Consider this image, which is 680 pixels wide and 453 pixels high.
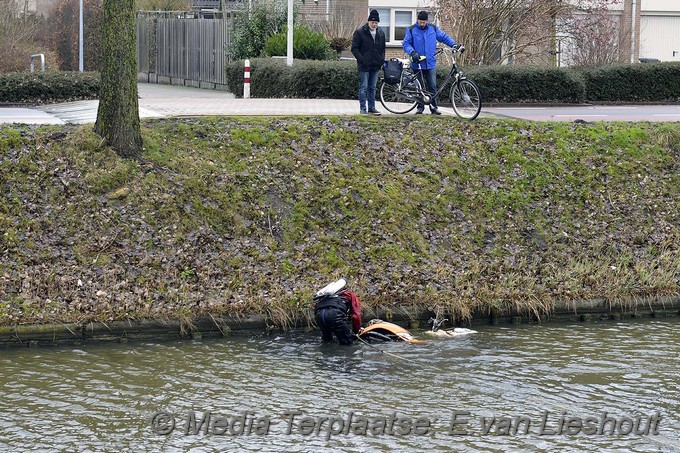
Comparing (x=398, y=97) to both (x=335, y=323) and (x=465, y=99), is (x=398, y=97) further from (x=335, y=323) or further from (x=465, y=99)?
(x=335, y=323)

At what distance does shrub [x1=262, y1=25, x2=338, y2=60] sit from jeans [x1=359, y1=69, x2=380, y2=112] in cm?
1280

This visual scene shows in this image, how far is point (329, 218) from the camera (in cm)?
1403

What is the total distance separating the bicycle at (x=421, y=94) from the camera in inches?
668

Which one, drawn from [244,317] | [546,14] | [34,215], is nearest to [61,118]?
[34,215]

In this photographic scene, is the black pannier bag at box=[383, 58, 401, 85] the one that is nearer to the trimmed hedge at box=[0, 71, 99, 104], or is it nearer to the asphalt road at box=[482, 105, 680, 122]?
the asphalt road at box=[482, 105, 680, 122]

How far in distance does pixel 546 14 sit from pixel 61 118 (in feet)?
52.1

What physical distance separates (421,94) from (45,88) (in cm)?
921

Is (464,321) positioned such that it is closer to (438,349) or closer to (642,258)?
(438,349)

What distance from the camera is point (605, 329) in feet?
40.5

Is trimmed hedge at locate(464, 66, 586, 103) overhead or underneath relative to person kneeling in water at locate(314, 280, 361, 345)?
overhead

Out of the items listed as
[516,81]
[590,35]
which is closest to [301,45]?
[516,81]

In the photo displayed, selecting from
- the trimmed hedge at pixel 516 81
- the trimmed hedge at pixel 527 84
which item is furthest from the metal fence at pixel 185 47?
the trimmed hedge at pixel 527 84

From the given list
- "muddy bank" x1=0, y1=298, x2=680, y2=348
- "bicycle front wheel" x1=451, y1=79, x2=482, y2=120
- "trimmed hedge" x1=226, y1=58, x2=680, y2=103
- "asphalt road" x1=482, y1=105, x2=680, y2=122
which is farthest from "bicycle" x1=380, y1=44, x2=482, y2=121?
"trimmed hedge" x1=226, y1=58, x2=680, y2=103

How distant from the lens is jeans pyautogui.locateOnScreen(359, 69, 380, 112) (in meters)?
17.2
